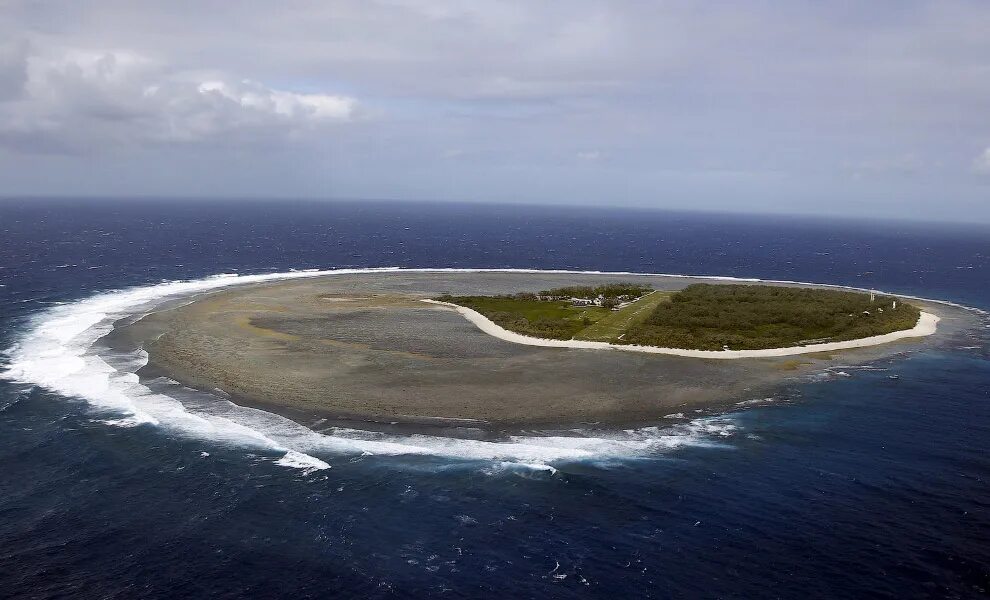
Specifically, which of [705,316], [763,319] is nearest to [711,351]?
[705,316]

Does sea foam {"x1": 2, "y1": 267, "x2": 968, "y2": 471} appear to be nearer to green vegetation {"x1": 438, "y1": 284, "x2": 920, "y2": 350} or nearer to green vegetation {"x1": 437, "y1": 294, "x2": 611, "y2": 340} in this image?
green vegetation {"x1": 438, "y1": 284, "x2": 920, "y2": 350}

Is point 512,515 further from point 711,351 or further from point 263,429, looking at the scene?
point 711,351

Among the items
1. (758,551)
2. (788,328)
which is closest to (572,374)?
(758,551)

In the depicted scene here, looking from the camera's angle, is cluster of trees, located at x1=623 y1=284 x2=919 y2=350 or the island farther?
cluster of trees, located at x1=623 y1=284 x2=919 y2=350

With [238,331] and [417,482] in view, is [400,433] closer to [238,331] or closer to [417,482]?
[417,482]

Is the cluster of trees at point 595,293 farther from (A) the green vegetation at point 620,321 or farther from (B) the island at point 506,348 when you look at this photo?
(A) the green vegetation at point 620,321

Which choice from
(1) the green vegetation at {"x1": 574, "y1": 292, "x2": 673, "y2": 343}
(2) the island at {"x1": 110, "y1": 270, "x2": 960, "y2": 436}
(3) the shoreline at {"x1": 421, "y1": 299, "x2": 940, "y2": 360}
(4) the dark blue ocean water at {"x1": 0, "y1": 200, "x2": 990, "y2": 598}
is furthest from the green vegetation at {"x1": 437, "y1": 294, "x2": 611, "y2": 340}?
(4) the dark blue ocean water at {"x1": 0, "y1": 200, "x2": 990, "y2": 598}
